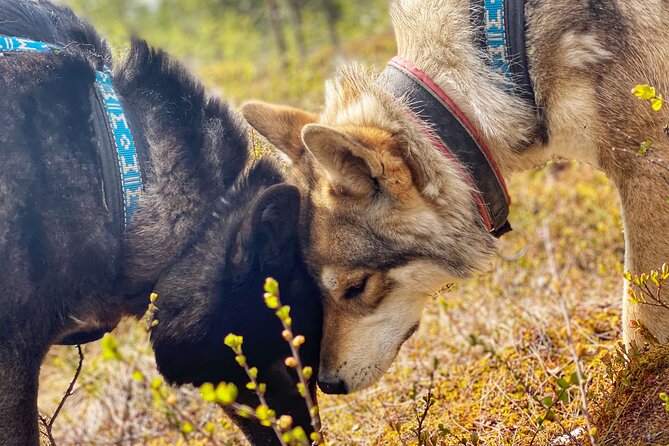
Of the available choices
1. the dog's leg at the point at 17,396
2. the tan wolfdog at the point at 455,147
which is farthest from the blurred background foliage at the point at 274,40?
the dog's leg at the point at 17,396

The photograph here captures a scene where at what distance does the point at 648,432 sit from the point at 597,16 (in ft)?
5.22

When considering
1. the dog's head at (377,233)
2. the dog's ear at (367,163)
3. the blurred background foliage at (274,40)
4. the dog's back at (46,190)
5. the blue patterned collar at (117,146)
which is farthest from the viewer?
the blurred background foliage at (274,40)

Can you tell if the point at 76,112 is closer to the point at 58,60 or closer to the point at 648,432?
the point at 58,60

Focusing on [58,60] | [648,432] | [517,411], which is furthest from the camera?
[517,411]

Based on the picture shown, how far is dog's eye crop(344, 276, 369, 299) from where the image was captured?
2777 mm

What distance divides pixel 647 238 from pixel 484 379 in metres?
1.20

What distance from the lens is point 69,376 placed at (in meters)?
4.83

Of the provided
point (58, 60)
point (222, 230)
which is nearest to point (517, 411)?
point (222, 230)

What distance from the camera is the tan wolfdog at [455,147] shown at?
2600 mm

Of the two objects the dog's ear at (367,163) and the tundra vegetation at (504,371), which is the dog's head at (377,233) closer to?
the dog's ear at (367,163)

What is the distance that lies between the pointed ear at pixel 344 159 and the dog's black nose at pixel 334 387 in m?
0.83

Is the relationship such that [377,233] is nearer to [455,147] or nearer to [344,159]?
[344,159]

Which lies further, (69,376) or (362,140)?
(69,376)

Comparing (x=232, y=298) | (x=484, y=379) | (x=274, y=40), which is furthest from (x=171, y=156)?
(x=274, y=40)
